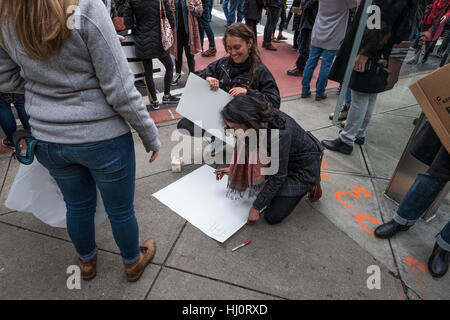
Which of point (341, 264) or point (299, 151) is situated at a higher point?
point (299, 151)

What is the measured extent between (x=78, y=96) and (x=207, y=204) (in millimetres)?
1399

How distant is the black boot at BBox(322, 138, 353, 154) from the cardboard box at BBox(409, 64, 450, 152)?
139 cm

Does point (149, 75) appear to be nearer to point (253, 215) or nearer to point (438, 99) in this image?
point (253, 215)

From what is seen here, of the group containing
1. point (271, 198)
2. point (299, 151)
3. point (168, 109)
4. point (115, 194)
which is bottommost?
point (168, 109)

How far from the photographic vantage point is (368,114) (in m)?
3.08

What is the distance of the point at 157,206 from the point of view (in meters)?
2.26

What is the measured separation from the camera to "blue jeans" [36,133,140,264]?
1.18 metres

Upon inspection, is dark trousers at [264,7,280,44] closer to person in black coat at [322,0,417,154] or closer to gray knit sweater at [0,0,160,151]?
person in black coat at [322,0,417,154]

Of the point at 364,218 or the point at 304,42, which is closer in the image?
the point at 364,218

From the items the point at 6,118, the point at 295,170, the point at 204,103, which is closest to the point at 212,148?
the point at 204,103
